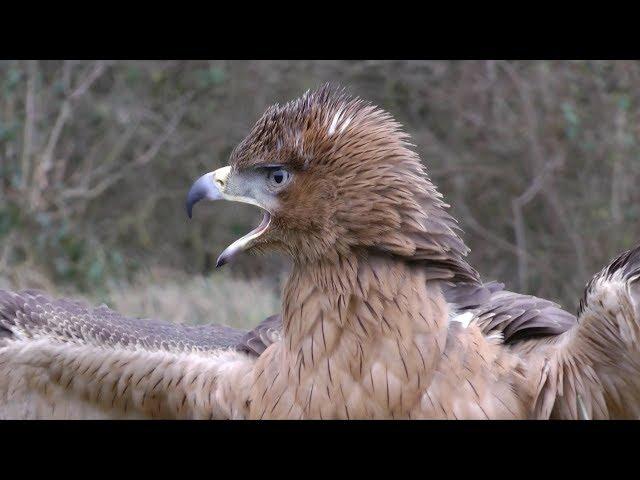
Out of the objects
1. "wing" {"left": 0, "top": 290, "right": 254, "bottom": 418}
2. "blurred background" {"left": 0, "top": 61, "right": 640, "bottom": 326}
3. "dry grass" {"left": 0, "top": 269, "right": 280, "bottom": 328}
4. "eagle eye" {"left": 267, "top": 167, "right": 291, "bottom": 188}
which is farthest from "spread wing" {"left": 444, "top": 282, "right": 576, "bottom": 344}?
"blurred background" {"left": 0, "top": 61, "right": 640, "bottom": 326}

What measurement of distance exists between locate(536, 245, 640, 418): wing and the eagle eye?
120 centimetres

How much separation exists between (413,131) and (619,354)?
28.5ft

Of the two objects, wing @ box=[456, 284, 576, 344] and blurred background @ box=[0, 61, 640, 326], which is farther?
blurred background @ box=[0, 61, 640, 326]

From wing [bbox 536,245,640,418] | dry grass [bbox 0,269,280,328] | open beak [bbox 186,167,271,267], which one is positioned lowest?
dry grass [bbox 0,269,280,328]

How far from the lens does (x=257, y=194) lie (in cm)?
410

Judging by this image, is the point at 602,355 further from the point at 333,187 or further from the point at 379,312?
the point at 333,187

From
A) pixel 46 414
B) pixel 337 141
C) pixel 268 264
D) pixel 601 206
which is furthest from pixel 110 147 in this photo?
pixel 337 141

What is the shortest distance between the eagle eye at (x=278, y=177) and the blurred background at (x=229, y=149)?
6144mm

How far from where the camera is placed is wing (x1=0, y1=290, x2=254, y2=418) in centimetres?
439

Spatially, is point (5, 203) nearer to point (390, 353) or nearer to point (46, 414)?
point (46, 414)

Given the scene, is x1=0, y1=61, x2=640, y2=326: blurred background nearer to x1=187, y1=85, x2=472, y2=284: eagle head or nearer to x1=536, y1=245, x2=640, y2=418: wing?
x1=187, y1=85, x2=472, y2=284: eagle head

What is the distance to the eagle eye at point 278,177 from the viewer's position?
404 centimetres

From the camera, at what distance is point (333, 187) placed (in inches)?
154

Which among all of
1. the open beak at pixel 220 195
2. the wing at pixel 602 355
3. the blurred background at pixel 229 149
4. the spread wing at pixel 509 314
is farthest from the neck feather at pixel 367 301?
the blurred background at pixel 229 149
